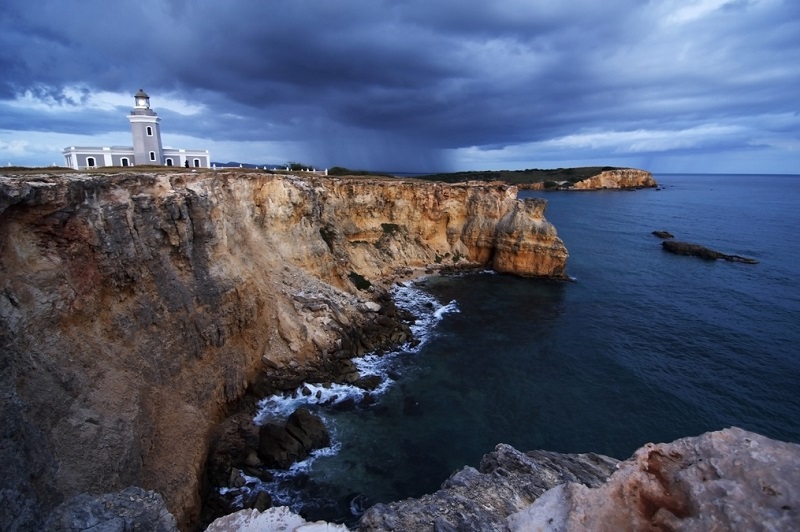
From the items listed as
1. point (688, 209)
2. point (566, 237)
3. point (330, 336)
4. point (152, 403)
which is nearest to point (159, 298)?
point (152, 403)

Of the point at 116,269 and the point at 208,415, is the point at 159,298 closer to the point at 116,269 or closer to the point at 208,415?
the point at 116,269

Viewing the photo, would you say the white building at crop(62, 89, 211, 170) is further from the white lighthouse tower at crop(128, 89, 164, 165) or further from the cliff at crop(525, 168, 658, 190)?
the cliff at crop(525, 168, 658, 190)

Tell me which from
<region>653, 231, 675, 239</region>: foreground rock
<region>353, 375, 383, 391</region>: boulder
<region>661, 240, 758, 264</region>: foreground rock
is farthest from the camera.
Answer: <region>653, 231, 675, 239</region>: foreground rock

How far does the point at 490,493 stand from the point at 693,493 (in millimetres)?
7907

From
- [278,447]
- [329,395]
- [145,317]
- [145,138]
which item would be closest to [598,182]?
[145,138]

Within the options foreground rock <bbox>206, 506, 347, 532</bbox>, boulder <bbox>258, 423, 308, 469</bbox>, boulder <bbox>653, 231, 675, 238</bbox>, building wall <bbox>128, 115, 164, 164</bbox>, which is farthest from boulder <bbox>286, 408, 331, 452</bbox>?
boulder <bbox>653, 231, 675, 238</bbox>

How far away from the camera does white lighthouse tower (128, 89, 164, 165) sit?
46.9m

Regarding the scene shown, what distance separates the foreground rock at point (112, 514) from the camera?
8359 millimetres

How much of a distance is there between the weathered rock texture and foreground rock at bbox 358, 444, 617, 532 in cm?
339

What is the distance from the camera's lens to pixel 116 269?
63.0 feet

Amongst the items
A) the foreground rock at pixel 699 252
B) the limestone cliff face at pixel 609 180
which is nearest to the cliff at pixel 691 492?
the foreground rock at pixel 699 252

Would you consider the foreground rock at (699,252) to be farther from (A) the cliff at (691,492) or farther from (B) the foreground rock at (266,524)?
(B) the foreground rock at (266,524)

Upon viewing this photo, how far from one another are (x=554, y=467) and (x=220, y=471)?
49.6ft

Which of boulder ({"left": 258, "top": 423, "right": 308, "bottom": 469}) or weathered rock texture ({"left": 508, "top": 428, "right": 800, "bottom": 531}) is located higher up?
weathered rock texture ({"left": 508, "top": 428, "right": 800, "bottom": 531})
